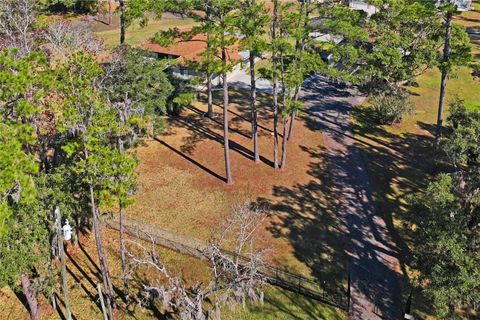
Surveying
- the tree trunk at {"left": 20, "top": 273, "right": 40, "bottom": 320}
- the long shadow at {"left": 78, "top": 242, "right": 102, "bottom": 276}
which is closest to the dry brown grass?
the long shadow at {"left": 78, "top": 242, "right": 102, "bottom": 276}

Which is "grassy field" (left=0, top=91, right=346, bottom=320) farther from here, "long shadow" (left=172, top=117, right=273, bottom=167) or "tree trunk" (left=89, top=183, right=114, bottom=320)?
"tree trunk" (left=89, top=183, right=114, bottom=320)

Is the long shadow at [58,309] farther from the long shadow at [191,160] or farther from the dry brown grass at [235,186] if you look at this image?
the long shadow at [191,160]

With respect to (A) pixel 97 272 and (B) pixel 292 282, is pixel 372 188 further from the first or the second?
(A) pixel 97 272

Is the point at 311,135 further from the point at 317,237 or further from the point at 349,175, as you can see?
the point at 317,237

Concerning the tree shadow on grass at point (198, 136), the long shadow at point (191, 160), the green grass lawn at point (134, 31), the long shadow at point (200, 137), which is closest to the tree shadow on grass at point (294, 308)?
the long shadow at point (191, 160)

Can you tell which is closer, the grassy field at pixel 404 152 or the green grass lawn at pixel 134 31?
the grassy field at pixel 404 152

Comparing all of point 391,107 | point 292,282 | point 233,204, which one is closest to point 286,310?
point 292,282
